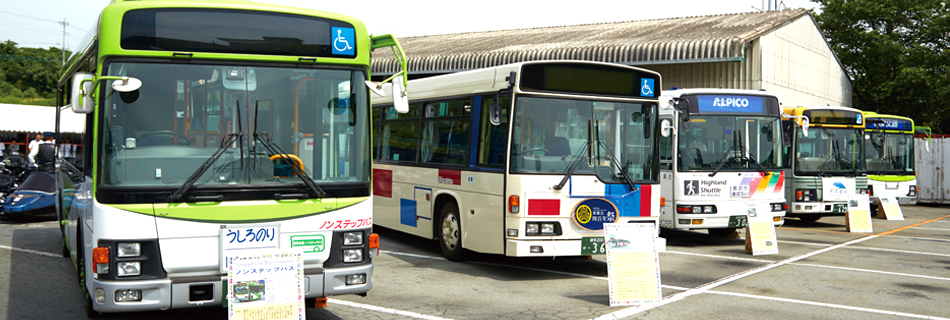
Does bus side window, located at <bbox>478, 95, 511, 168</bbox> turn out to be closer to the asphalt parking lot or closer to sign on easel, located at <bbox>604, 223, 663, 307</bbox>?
the asphalt parking lot

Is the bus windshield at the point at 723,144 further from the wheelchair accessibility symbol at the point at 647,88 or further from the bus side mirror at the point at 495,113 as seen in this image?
the bus side mirror at the point at 495,113

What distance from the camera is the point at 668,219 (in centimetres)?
1238

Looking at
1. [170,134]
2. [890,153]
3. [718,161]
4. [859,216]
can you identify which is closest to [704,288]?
[718,161]

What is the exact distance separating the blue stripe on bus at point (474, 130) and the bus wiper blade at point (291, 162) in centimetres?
389

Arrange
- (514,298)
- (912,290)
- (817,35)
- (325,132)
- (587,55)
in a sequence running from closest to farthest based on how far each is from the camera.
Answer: (325,132) < (514,298) < (912,290) < (587,55) < (817,35)

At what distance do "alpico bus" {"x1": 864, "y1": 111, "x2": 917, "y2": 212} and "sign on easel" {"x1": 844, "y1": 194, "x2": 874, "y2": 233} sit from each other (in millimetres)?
2609

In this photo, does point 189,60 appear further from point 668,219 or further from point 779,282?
point 668,219

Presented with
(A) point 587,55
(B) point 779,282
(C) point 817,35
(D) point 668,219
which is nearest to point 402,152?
(D) point 668,219

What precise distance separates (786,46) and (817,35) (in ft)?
15.0

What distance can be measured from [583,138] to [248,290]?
482cm

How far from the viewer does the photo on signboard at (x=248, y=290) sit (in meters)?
5.36

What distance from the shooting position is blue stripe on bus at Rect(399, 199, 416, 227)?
37.0 ft

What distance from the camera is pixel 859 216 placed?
14961mm

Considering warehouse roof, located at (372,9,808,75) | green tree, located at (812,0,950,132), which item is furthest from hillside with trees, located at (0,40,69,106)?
green tree, located at (812,0,950,132)
